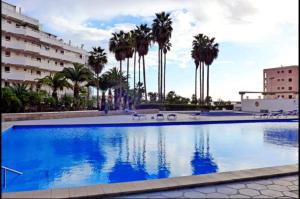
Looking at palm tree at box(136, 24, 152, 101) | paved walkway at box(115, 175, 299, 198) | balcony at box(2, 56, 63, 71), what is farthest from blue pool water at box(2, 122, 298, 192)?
palm tree at box(136, 24, 152, 101)

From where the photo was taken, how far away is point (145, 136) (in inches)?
628

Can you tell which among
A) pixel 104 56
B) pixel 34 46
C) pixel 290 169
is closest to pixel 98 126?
pixel 290 169

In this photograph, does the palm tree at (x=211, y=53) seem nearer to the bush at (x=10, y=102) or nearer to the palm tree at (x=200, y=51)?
the palm tree at (x=200, y=51)

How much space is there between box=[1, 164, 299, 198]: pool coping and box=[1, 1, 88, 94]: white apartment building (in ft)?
109

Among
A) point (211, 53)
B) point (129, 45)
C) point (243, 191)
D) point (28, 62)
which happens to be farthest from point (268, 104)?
point (243, 191)

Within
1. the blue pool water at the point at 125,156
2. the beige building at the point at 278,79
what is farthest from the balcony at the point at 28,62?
the beige building at the point at 278,79

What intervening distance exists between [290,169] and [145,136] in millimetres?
10533

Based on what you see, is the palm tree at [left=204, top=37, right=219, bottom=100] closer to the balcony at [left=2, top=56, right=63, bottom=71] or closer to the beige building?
the balcony at [left=2, top=56, right=63, bottom=71]

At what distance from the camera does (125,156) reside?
10.9 m

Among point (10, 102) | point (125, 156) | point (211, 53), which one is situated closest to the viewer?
point (125, 156)

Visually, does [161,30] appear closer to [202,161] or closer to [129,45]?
[129,45]

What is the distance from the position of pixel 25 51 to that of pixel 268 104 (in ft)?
116

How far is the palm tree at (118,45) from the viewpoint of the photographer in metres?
40.2

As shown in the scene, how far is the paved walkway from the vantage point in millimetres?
4449
